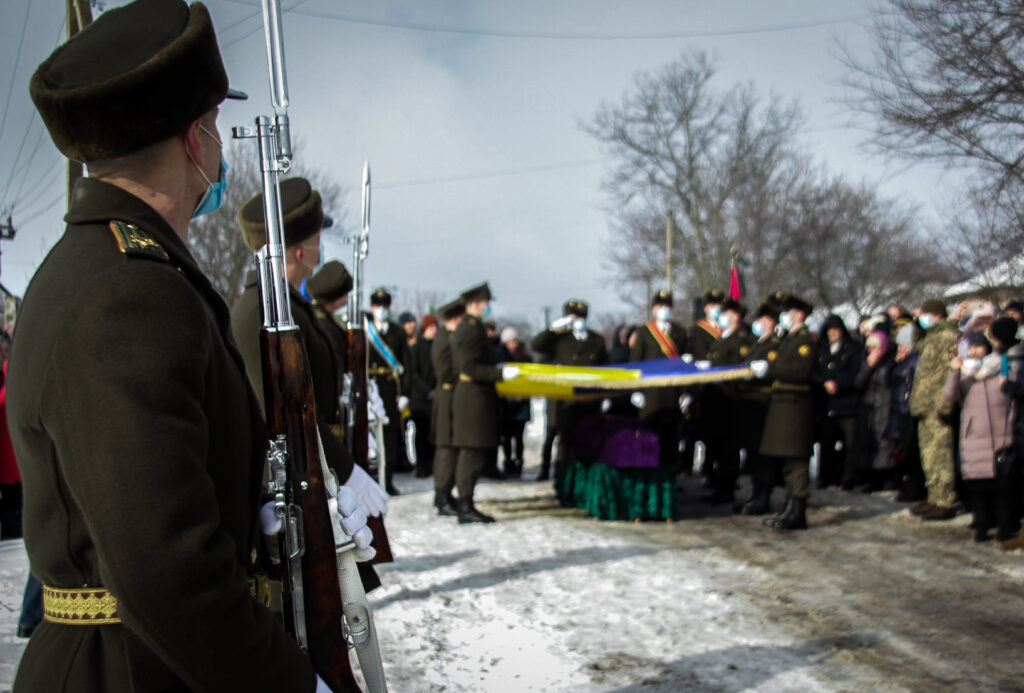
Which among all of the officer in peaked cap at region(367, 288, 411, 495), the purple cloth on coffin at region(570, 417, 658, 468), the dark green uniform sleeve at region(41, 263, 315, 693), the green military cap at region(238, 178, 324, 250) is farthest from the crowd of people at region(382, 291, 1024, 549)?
the dark green uniform sleeve at region(41, 263, 315, 693)

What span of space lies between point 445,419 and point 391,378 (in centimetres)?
179

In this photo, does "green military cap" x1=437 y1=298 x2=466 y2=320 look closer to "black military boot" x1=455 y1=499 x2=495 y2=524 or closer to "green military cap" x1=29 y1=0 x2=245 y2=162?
"black military boot" x1=455 y1=499 x2=495 y2=524

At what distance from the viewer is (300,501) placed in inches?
60.7

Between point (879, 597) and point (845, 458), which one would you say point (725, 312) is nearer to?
point (845, 458)

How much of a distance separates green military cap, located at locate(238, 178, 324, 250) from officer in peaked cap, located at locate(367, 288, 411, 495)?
198 inches

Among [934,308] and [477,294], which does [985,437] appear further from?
[477,294]

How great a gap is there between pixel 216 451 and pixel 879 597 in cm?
463

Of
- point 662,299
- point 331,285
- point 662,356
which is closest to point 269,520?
point 331,285

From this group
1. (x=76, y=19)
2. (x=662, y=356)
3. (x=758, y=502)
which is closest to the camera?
(x=76, y=19)

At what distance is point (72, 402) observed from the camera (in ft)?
3.63

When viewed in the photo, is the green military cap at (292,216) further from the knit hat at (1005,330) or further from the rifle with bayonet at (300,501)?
the knit hat at (1005,330)

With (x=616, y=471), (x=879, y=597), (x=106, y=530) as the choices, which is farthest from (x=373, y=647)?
(x=616, y=471)

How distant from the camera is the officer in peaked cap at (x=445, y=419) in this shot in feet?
24.3

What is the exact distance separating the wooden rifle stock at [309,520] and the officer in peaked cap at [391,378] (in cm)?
699
